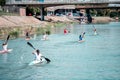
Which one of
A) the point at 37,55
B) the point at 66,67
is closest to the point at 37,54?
the point at 37,55

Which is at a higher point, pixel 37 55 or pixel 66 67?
pixel 37 55

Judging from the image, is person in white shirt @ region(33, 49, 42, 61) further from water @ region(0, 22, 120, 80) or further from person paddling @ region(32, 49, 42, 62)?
water @ region(0, 22, 120, 80)

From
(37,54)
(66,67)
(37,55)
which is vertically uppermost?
(37,54)

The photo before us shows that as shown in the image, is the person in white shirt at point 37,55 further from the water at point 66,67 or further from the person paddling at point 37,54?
the water at point 66,67

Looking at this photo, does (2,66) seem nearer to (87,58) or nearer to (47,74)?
(47,74)

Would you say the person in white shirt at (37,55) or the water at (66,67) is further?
the person in white shirt at (37,55)

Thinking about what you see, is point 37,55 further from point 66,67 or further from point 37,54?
point 66,67

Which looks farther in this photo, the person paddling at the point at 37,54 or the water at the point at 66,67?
the person paddling at the point at 37,54

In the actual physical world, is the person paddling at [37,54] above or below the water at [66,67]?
above

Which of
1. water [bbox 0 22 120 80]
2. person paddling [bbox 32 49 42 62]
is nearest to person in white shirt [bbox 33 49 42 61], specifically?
person paddling [bbox 32 49 42 62]

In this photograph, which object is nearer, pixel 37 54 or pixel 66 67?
pixel 66 67

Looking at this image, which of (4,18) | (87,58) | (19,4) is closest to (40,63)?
(87,58)

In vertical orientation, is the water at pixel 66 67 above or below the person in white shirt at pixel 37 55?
below

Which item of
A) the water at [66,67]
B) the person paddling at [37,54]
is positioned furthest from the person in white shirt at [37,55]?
the water at [66,67]
